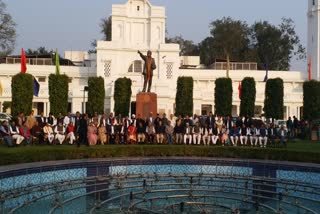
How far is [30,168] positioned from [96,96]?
21.8m

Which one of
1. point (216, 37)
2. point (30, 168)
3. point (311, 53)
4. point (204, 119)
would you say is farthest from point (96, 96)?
point (216, 37)

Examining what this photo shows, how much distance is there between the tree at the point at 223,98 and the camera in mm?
34328

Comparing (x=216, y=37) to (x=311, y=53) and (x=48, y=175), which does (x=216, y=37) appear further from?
(x=48, y=175)

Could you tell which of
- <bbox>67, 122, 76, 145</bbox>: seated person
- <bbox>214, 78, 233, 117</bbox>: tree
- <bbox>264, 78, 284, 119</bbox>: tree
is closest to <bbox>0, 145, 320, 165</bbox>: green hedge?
<bbox>67, 122, 76, 145</bbox>: seated person

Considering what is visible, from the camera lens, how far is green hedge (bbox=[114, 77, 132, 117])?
33.4m

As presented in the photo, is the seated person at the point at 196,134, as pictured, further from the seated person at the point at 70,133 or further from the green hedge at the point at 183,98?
the green hedge at the point at 183,98

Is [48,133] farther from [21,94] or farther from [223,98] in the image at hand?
[223,98]

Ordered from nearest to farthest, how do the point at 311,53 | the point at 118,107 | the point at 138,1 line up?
the point at 118,107
the point at 138,1
the point at 311,53

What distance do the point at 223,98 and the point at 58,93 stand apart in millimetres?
11748

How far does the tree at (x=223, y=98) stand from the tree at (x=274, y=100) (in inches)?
120

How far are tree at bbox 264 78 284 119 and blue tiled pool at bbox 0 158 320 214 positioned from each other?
701 inches

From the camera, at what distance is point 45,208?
9125 mm

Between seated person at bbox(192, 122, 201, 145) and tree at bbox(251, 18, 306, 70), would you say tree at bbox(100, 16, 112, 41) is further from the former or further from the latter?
seated person at bbox(192, 122, 201, 145)

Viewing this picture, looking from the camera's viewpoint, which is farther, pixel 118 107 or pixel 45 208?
pixel 118 107
